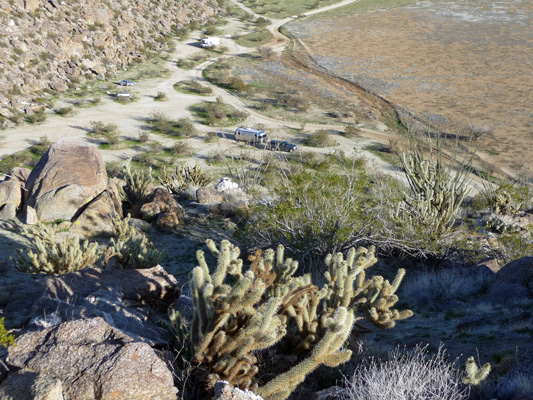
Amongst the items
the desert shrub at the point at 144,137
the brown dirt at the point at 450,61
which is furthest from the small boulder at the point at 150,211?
the brown dirt at the point at 450,61

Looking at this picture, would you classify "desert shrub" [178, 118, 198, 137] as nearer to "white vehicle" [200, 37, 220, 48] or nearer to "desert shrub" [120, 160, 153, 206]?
"desert shrub" [120, 160, 153, 206]

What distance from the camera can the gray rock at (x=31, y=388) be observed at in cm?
318

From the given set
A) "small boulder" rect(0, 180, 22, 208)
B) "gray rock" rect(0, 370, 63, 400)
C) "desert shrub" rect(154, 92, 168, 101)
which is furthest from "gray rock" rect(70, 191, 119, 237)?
"desert shrub" rect(154, 92, 168, 101)

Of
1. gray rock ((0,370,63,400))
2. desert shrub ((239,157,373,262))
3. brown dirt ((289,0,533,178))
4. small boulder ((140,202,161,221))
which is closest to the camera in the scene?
gray rock ((0,370,63,400))

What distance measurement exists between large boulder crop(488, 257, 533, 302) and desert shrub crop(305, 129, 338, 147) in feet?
69.9

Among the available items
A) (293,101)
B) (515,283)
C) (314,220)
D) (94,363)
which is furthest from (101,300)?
(293,101)

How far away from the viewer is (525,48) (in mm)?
45625

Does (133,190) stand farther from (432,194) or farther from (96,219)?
(432,194)

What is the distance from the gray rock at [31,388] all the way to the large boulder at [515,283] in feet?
20.2

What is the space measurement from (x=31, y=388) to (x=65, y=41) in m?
41.8

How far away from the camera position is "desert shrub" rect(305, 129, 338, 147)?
28.1 metres

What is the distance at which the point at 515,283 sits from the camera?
6879mm

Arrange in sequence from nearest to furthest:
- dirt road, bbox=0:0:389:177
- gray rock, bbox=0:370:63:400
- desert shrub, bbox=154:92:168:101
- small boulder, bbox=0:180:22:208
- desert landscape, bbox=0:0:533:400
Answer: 1. gray rock, bbox=0:370:63:400
2. desert landscape, bbox=0:0:533:400
3. small boulder, bbox=0:180:22:208
4. dirt road, bbox=0:0:389:177
5. desert shrub, bbox=154:92:168:101

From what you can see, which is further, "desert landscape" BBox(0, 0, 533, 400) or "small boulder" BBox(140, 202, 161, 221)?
"small boulder" BBox(140, 202, 161, 221)
